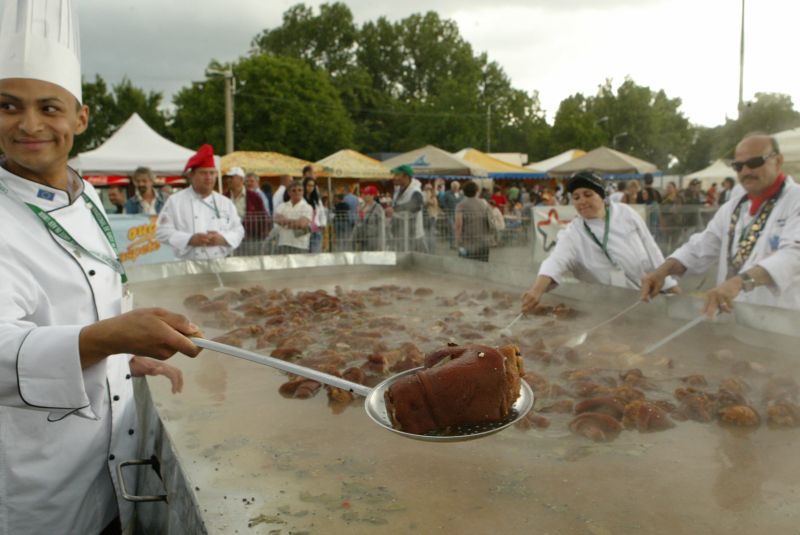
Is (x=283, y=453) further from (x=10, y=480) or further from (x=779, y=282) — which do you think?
(x=779, y=282)

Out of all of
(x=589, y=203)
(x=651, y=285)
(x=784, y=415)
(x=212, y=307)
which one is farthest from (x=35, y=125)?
(x=589, y=203)

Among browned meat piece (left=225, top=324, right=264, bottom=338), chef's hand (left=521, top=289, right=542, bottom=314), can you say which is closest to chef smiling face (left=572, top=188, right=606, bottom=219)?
chef's hand (left=521, top=289, right=542, bottom=314)

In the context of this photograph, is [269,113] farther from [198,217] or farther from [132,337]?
[132,337]

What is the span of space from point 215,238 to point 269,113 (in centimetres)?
3790

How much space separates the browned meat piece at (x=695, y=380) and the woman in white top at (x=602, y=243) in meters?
1.59

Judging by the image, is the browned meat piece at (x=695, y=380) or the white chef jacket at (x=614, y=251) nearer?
the browned meat piece at (x=695, y=380)

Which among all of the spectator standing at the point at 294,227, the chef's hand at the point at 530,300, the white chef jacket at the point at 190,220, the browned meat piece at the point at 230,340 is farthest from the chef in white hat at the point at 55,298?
the spectator standing at the point at 294,227

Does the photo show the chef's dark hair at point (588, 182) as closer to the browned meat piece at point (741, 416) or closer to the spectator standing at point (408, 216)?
the browned meat piece at point (741, 416)

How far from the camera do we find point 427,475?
2.22 meters

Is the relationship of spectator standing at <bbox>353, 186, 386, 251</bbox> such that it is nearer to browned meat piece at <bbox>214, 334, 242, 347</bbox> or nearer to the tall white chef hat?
browned meat piece at <bbox>214, 334, 242, 347</bbox>

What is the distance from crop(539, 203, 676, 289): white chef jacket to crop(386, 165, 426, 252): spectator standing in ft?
16.1

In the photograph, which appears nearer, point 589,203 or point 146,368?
point 146,368

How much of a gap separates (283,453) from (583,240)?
11.3 feet

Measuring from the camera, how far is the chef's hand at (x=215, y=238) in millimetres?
6148
